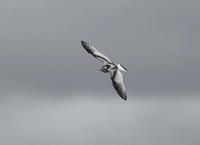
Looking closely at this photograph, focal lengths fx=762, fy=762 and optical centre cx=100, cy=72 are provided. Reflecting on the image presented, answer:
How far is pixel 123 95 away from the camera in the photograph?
255 ft

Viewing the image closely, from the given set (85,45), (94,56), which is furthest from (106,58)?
(85,45)

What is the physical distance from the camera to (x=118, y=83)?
8038 centimetres

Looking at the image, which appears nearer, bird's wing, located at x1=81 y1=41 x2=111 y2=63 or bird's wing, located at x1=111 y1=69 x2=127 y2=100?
bird's wing, located at x1=111 y1=69 x2=127 y2=100

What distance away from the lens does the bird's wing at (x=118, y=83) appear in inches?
3093

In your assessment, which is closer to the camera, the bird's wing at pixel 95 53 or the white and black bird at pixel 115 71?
the white and black bird at pixel 115 71

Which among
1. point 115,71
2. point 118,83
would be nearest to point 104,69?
point 115,71

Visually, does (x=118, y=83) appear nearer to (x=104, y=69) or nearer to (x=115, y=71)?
(x=115, y=71)

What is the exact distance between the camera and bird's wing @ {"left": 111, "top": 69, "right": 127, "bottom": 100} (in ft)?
258

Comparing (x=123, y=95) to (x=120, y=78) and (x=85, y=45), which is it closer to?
(x=120, y=78)

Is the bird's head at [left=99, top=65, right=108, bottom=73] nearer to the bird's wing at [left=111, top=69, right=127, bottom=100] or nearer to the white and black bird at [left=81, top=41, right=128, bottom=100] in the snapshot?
the white and black bird at [left=81, top=41, right=128, bottom=100]

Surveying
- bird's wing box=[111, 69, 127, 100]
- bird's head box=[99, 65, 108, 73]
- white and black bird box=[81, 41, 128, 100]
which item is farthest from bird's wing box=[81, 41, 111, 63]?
bird's head box=[99, 65, 108, 73]

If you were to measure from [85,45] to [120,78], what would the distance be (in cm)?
1097

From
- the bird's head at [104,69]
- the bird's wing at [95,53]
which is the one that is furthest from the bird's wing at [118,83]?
the bird's wing at [95,53]

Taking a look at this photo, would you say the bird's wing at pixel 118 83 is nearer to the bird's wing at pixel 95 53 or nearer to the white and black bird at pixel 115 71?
the white and black bird at pixel 115 71
